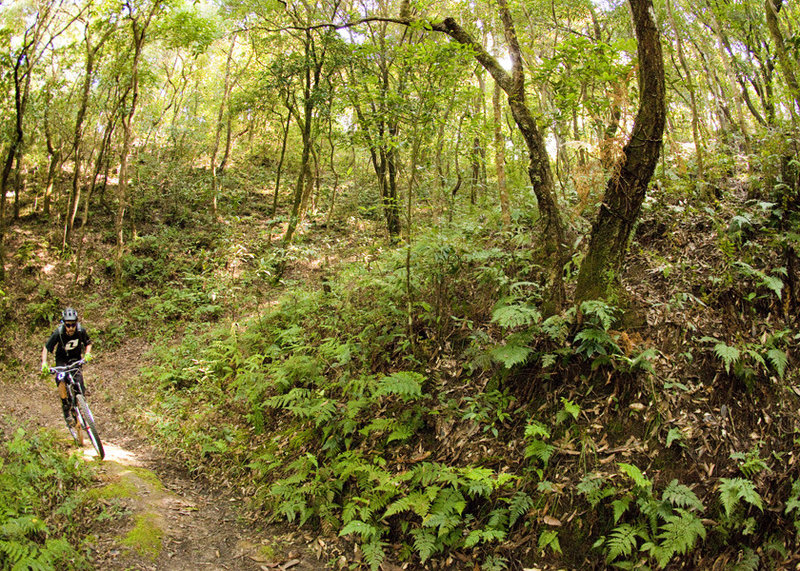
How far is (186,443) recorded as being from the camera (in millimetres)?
7434

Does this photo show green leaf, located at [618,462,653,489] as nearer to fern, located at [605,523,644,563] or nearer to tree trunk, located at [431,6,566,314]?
fern, located at [605,523,644,563]

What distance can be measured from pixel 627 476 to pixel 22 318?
49.2 ft

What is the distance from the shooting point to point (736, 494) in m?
3.93

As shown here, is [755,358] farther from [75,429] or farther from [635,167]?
[75,429]

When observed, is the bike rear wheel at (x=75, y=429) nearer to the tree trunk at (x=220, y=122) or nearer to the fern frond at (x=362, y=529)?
the fern frond at (x=362, y=529)

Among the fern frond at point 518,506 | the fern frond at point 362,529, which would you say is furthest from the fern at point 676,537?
the fern frond at point 362,529

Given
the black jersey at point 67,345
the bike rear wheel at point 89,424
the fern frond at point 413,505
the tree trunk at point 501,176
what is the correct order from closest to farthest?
the fern frond at point 413,505 → the bike rear wheel at point 89,424 → the black jersey at point 67,345 → the tree trunk at point 501,176

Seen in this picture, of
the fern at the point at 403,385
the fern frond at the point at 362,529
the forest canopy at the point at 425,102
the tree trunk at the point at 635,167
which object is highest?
the forest canopy at the point at 425,102

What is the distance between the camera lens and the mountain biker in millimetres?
6738

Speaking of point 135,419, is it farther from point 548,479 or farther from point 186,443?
point 548,479

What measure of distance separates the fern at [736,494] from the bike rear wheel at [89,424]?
24.3 ft

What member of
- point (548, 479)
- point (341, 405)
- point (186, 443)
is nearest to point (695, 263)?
point (548, 479)

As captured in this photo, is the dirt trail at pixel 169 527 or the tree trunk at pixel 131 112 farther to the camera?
the tree trunk at pixel 131 112

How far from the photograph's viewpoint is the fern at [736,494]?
3.79 metres
